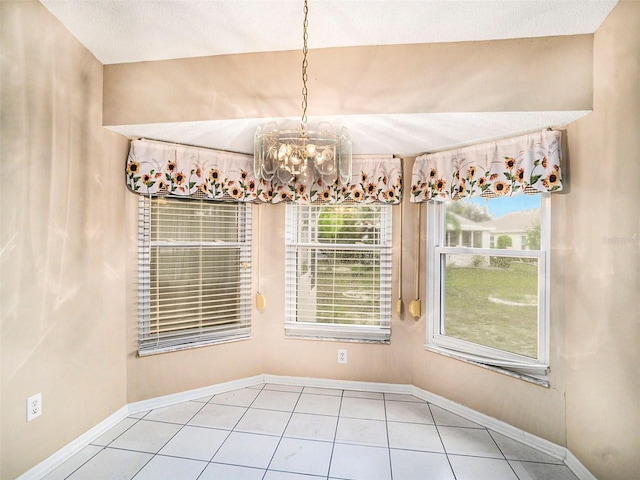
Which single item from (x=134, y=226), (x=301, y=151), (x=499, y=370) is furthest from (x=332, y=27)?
(x=499, y=370)

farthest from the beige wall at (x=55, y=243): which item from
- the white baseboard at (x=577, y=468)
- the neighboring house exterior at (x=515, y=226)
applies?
the white baseboard at (x=577, y=468)

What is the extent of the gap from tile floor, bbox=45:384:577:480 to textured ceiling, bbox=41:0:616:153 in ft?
6.36

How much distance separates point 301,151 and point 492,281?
1664mm

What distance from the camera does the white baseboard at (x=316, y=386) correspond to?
5.99 feet

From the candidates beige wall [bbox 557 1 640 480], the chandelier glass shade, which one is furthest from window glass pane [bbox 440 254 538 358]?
the chandelier glass shade

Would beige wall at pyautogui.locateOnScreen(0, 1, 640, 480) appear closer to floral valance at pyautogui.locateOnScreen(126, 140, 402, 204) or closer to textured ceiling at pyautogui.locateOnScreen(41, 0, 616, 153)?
textured ceiling at pyautogui.locateOnScreen(41, 0, 616, 153)

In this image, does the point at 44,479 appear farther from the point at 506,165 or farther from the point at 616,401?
the point at 506,165

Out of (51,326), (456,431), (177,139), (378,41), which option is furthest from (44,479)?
(378,41)

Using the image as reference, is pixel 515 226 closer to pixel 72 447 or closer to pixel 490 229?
pixel 490 229

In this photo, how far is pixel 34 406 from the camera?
1736 mm

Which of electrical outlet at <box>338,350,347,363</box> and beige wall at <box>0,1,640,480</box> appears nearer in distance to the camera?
beige wall at <box>0,1,640,480</box>

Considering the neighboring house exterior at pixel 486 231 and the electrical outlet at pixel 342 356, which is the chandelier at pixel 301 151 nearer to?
the neighboring house exterior at pixel 486 231

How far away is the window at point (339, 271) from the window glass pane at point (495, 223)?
51 cm

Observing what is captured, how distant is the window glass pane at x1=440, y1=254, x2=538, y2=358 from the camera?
7.13ft
